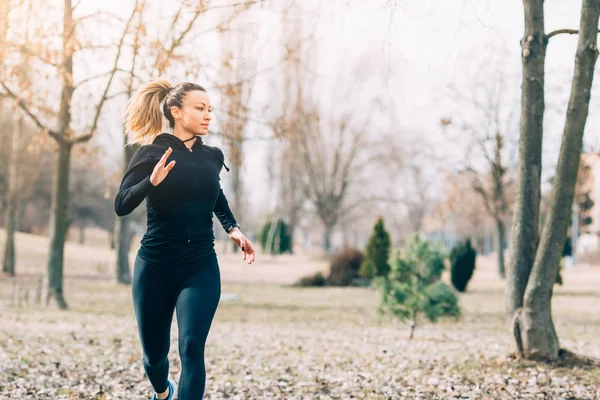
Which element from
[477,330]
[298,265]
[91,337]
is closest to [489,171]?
[298,265]

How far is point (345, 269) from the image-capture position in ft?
95.8

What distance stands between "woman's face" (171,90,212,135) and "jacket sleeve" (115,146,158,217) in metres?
0.31

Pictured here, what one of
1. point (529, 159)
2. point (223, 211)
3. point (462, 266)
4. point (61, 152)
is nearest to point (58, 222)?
point (61, 152)

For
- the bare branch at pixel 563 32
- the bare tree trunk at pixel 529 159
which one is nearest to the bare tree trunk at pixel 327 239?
the bare tree trunk at pixel 529 159

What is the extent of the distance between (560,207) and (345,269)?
2175cm

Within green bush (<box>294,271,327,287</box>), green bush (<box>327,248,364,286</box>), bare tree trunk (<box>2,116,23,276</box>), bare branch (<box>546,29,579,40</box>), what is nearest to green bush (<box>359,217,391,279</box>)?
green bush (<box>327,248,364,286</box>)

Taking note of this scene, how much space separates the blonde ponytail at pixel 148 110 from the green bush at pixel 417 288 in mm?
8046

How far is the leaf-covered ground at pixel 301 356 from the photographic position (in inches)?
275

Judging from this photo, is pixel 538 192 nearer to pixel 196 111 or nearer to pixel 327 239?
pixel 196 111

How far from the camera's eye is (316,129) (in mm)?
49469

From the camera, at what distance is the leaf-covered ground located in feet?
23.0

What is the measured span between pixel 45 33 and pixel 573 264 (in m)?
45.1

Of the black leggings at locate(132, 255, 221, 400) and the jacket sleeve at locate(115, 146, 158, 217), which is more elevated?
the jacket sleeve at locate(115, 146, 158, 217)

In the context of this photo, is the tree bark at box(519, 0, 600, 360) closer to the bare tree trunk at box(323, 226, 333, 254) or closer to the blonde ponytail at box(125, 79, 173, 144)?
the blonde ponytail at box(125, 79, 173, 144)
